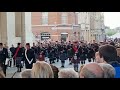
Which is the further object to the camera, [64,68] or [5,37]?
[5,37]

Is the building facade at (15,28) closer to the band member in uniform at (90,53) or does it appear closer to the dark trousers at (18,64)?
the dark trousers at (18,64)

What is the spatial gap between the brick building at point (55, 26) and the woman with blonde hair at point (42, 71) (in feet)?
2.63

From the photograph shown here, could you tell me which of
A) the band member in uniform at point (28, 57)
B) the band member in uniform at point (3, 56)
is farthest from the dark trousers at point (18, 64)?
the band member in uniform at point (3, 56)

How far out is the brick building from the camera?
6500 millimetres

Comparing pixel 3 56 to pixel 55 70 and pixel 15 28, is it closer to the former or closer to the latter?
pixel 15 28

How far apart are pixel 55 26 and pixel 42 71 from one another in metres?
1.27

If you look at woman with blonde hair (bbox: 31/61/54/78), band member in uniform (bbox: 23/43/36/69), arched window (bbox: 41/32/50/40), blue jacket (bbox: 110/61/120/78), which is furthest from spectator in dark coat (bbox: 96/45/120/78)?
band member in uniform (bbox: 23/43/36/69)

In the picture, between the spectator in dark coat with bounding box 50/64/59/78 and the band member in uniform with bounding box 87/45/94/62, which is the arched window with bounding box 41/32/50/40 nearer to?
the spectator in dark coat with bounding box 50/64/59/78
